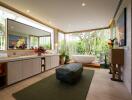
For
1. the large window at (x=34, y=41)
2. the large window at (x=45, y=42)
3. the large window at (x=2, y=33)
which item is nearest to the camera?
the large window at (x=2, y=33)

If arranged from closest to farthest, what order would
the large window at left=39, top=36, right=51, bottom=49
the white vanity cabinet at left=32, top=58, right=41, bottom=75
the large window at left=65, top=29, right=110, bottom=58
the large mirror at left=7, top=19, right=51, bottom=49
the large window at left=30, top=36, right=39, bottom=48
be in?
the large mirror at left=7, top=19, right=51, bottom=49, the white vanity cabinet at left=32, top=58, right=41, bottom=75, the large window at left=30, top=36, right=39, bottom=48, the large window at left=39, top=36, right=51, bottom=49, the large window at left=65, top=29, right=110, bottom=58

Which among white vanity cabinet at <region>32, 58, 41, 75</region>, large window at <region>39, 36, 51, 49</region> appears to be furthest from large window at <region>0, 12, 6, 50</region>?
large window at <region>39, 36, 51, 49</region>

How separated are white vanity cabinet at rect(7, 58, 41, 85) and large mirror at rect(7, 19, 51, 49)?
86cm

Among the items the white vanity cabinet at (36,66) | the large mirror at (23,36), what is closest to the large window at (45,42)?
the large mirror at (23,36)

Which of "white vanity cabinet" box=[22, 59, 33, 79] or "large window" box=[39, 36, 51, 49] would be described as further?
"large window" box=[39, 36, 51, 49]

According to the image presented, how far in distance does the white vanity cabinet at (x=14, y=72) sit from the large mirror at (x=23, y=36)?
910 millimetres

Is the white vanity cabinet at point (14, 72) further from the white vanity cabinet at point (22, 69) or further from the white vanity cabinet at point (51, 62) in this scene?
the white vanity cabinet at point (51, 62)

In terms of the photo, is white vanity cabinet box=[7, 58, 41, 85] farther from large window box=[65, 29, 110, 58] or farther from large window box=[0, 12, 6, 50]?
large window box=[65, 29, 110, 58]

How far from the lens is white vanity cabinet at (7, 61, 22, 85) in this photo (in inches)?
109

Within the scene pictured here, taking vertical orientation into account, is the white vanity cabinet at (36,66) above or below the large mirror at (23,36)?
below

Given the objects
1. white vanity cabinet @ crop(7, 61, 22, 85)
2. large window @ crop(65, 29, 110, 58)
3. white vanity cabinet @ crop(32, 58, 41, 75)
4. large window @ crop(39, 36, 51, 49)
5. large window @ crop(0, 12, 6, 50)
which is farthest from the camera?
large window @ crop(65, 29, 110, 58)

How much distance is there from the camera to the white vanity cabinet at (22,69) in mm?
2816

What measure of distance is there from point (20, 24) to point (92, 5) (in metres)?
3.00

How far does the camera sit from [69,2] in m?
3.02
